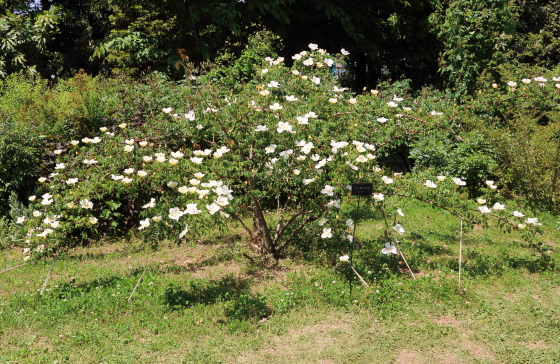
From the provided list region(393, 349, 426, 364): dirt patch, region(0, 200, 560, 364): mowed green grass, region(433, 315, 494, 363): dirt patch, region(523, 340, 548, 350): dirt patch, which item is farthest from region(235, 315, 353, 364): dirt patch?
region(523, 340, 548, 350): dirt patch

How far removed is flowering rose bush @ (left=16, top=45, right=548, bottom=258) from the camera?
4.32 metres

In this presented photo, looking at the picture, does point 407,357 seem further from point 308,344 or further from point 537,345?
point 537,345

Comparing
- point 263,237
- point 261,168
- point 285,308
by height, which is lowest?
point 285,308

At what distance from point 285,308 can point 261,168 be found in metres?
1.37

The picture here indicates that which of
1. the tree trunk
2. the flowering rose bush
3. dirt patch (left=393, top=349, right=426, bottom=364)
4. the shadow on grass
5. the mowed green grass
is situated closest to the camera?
dirt patch (left=393, top=349, right=426, bottom=364)

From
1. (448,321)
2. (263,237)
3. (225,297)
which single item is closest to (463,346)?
(448,321)

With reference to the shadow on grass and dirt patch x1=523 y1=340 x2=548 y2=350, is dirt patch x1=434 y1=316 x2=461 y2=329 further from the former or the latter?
the shadow on grass

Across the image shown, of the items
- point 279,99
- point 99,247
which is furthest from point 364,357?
point 99,247

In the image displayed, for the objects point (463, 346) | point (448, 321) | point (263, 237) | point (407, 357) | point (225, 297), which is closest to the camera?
point (407, 357)

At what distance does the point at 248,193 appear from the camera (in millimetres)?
4734

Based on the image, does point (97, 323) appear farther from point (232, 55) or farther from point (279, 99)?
point (232, 55)

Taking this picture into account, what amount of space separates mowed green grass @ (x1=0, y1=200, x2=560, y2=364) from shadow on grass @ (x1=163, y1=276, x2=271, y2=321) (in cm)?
1

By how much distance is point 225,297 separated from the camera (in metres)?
4.46

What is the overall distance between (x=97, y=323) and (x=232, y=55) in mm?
9089
